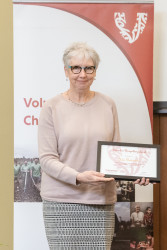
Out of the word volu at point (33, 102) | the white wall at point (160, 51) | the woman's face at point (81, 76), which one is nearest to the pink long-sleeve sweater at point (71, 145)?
the woman's face at point (81, 76)

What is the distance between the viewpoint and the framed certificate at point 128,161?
195cm

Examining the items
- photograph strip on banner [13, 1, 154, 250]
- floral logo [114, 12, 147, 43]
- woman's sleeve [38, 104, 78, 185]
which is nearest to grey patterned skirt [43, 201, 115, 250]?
woman's sleeve [38, 104, 78, 185]

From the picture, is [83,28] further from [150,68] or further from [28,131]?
[28,131]

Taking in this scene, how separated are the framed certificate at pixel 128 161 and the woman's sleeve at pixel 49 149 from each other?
178mm

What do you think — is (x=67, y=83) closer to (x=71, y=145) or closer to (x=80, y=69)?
(x=80, y=69)

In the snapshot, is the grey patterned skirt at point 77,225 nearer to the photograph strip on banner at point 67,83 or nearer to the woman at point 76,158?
the woman at point 76,158

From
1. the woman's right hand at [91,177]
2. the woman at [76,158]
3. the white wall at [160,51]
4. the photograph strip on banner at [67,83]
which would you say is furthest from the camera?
the white wall at [160,51]

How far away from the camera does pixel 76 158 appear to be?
197 centimetres

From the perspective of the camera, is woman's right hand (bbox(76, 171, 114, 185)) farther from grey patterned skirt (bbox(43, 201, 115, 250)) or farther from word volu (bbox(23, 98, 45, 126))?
word volu (bbox(23, 98, 45, 126))

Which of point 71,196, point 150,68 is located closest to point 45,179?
point 71,196

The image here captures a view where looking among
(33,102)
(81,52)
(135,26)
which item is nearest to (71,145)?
(81,52)

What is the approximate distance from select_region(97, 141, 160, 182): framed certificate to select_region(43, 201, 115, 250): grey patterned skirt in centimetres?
22

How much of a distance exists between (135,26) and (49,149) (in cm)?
108

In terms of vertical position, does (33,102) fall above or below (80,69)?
below
